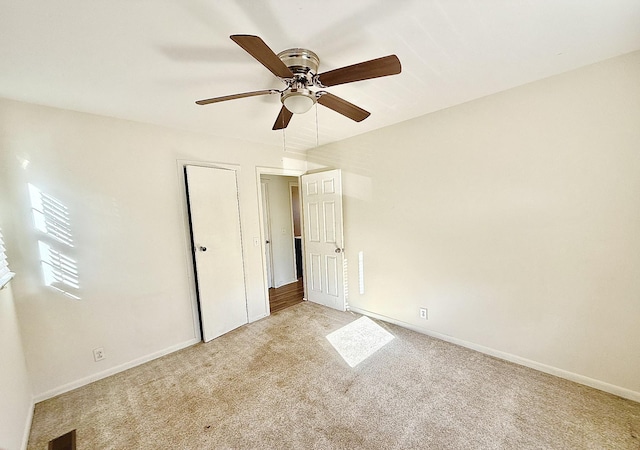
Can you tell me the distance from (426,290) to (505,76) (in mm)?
2115

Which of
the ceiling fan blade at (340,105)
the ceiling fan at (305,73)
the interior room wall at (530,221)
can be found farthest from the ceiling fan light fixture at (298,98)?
the interior room wall at (530,221)

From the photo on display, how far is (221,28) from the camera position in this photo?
129cm

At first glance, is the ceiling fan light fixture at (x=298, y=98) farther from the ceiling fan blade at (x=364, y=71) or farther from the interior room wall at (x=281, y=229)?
the interior room wall at (x=281, y=229)

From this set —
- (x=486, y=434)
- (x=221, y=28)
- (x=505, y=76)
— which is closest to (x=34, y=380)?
(x=221, y=28)

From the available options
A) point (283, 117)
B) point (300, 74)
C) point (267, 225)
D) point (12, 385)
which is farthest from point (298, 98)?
point (267, 225)

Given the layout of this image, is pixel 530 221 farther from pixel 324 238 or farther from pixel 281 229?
pixel 281 229

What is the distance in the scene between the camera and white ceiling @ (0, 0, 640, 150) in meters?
1.18

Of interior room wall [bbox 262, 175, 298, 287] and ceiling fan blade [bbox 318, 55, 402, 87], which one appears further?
interior room wall [bbox 262, 175, 298, 287]

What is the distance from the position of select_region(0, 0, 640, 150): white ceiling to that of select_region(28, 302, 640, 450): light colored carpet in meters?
2.46

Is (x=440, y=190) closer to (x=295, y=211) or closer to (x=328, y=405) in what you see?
(x=328, y=405)

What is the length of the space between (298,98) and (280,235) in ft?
12.0

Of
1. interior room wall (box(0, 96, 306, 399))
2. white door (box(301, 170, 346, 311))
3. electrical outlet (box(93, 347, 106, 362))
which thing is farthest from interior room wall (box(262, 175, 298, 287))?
electrical outlet (box(93, 347, 106, 362))

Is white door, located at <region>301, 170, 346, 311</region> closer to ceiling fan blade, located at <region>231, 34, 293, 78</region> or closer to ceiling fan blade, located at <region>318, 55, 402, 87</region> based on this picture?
ceiling fan blade, located at <region>318, 55, 402, 87</region>

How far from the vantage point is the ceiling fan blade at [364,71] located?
1246 millimetres
